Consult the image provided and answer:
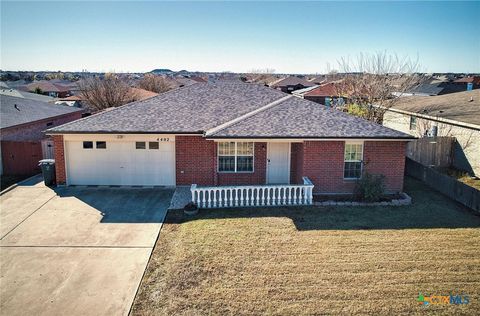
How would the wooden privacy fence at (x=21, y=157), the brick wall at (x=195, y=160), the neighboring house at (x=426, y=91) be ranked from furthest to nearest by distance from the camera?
the neighboring house at (x=426, y=91)
the wooden privacy fence at (x=21, y=157)
the brick wall at (x=195, y=160)

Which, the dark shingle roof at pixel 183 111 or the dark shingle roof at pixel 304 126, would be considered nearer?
the dark shingle roof at pixel 304 126

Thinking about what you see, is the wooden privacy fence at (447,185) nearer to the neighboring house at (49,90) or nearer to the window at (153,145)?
the window at (153,145)

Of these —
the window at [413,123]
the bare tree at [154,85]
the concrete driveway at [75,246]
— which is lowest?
the concrete driveway at [75,246]

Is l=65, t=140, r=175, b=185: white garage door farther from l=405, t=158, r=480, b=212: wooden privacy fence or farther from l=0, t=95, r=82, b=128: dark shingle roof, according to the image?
l=405, t=158, r=480, b=212: wooden privacy fence

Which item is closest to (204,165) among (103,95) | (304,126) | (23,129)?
(304,126)

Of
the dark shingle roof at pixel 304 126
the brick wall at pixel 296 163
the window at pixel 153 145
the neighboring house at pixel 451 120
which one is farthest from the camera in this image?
the neighboring house at pixel 451 120

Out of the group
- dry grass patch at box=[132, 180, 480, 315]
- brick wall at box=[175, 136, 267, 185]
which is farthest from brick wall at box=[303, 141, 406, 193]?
brick wall at box=[175, 136, 267, 185]

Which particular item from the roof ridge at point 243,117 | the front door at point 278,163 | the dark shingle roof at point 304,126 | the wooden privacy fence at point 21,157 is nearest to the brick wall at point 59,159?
the wooden privacy fence at point 21,157

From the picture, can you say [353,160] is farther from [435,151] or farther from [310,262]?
[435,151]
